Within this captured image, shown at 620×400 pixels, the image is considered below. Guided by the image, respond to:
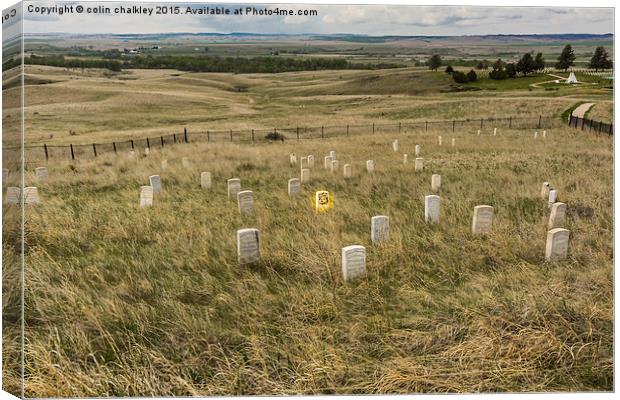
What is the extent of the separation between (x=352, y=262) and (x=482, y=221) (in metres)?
2.45

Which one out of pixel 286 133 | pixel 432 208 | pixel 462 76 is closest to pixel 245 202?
pixel 432 208

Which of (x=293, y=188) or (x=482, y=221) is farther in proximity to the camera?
(x=293, y=188)

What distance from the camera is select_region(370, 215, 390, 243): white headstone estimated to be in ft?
20.9

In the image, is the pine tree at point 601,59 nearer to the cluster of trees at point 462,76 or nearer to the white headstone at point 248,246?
the cluster of trees at point 462,76

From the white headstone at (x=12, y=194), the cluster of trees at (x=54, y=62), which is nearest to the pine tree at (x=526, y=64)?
the cluster of trees at (x=54, y=62)

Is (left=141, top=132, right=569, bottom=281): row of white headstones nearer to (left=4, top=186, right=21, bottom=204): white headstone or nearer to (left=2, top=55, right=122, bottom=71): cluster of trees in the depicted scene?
Result: (left=4, top=186, right=21, bottom=204): white headstone

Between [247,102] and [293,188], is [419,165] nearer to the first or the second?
[293,188]

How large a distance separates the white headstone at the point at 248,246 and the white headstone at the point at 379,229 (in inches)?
62.8

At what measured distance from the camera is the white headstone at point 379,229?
6383 mm

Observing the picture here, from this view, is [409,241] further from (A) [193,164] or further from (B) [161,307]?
(A) [193,164]

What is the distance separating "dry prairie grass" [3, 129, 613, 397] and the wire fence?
917cm

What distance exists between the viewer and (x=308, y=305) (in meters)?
4.63

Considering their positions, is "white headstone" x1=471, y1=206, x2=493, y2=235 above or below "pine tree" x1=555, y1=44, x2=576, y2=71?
below

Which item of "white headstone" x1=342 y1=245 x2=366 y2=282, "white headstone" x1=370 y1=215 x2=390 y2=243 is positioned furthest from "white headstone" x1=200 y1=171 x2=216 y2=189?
"white headstone" x1=342 y1=245 x2=366 y2=282
